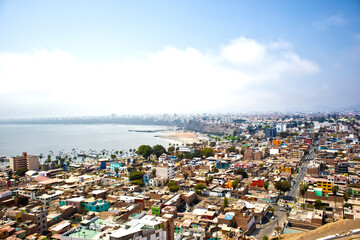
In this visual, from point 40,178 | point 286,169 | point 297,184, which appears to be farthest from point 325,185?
point 40,178

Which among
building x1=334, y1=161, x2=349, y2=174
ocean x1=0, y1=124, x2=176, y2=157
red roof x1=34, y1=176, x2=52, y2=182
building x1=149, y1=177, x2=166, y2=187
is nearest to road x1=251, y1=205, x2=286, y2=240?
building x1=149, y1=177, x2=166, y2=187

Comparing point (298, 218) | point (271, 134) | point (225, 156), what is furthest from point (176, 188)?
point (271, 134)

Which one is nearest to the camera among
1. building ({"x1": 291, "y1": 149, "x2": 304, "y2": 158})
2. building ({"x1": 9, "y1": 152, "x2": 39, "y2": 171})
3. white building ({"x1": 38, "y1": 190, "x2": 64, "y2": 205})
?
white building ({"x1": 38, "y1": 190, "x2": 64, "y2": 205})

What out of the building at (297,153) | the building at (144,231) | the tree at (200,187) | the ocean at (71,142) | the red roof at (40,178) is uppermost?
the building at (144,231)

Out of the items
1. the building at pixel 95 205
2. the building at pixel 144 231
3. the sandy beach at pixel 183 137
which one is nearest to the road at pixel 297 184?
the building at pixel 95 205

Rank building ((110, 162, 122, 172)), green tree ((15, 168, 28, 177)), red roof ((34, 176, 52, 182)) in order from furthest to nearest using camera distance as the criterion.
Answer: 1. building ((110, 162, 122, 172))
2. green tree ((15, 168, 28, 177))
3. red roof ((34, 176, 52, 182))

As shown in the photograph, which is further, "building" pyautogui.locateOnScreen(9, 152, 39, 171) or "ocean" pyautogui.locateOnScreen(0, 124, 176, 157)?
"ocean" pyautogui.locateOnScreen(0, 124, 176, 157)

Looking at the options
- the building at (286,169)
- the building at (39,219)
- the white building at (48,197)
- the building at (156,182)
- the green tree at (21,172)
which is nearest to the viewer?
the building at (39,219)

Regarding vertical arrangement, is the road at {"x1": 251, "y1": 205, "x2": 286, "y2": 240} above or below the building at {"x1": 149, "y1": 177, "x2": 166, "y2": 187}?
below

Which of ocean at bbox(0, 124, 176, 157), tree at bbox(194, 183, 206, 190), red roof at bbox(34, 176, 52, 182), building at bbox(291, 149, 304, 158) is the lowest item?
ocean at bbox(0, 124, 176, 157)

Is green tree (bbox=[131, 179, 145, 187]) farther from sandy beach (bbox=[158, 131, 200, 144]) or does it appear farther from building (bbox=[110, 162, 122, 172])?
sandy beach (bbox=[158, 131, 200, 144])

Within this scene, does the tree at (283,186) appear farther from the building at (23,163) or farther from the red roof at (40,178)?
the building at (23,163)
